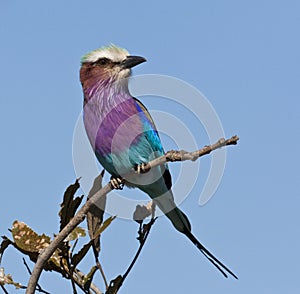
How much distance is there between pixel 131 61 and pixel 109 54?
0.93 ft

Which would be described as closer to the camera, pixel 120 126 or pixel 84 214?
pixel 84 214

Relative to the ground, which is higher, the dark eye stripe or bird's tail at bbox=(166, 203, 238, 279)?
the dark eye stripe

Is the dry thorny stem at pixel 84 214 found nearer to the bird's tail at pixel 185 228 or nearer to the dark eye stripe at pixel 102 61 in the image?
the bird's tail at pixel 185 228

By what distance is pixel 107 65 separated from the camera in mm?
6273

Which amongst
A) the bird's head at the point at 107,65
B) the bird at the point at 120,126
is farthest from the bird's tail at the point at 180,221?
the bird's head at the point at 107,65

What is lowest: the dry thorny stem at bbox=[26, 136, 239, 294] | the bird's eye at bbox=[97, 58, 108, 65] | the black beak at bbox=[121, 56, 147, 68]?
the dry thorny stem at bbox=[26, 136, 239, 294]

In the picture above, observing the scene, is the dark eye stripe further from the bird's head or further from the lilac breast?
the lilac breast

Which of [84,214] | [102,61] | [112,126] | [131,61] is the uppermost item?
[102,61]

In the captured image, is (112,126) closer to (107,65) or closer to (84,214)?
(107,65)

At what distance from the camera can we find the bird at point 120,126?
5457 mm

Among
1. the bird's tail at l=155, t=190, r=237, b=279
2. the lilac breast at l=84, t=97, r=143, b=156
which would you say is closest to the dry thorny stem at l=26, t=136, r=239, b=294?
the bird's tail at l=155, t=190, r=237, b=279

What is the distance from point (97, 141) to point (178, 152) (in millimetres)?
3496

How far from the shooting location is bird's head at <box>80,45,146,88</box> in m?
6.14

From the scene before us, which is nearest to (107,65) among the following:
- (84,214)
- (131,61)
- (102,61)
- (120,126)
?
(102,61)
